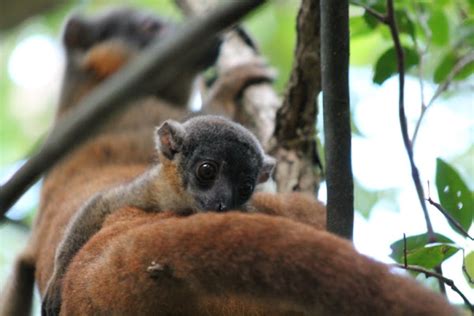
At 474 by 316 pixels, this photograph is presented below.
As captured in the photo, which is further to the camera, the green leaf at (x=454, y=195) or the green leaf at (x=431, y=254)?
the green leaf at (x=454, y=195)

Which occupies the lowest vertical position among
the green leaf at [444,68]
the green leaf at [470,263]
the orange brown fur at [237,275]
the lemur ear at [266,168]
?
the orange brown fur at [237,275]

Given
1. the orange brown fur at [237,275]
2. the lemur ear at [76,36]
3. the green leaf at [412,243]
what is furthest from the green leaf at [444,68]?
the lemur ear at [76,36]

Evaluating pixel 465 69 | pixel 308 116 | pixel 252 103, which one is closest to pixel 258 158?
pixel 308 116

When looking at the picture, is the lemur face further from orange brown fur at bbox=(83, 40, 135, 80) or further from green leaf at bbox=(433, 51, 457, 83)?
orange brown fur at bbox=(83, 40, 135, 80)

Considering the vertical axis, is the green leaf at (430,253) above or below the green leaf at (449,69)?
below

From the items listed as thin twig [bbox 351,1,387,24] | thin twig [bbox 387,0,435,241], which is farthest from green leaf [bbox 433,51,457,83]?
thin twig [bbox 387,0,435,241]

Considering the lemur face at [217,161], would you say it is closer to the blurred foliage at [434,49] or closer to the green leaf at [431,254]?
the blurred foliage at [434,49]

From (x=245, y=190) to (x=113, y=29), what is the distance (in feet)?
12.9

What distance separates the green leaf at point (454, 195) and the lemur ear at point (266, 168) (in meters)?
1.33

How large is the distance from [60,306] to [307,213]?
1484 millimetres

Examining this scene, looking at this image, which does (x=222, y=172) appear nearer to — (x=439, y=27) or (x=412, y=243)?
(x=412, y=243)

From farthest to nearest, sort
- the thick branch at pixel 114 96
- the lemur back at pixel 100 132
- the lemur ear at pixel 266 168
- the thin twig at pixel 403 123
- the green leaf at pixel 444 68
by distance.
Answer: the lemur back at pixel 100 132 → the lemur ear at pixel 266 168 → the green leaf at pixel 444 68 → the thin twig at pixel 403 123 → the thick branch at pixel 114 96

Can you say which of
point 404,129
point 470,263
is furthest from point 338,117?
point 470,263

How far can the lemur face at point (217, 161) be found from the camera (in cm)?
482
